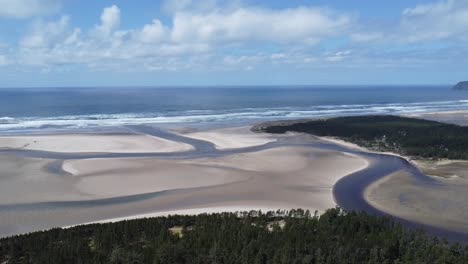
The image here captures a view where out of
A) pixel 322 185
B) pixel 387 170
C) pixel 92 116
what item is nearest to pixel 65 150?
pixel 322 185

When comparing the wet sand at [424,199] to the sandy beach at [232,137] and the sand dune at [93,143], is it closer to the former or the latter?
the sandy beach at [232,137]

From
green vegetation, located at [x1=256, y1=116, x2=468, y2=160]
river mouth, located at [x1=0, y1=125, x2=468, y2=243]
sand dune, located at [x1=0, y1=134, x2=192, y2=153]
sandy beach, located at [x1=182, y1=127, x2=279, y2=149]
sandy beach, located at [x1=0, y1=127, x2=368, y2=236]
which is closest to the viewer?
sandy beach, located at [x1=0, y1=127, x2=368, y2=236]

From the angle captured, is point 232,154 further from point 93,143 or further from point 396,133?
point 396,133

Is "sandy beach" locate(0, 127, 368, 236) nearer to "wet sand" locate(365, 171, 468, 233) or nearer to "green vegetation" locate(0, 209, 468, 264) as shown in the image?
"wet sand" locate(365, 171, 468, 233)

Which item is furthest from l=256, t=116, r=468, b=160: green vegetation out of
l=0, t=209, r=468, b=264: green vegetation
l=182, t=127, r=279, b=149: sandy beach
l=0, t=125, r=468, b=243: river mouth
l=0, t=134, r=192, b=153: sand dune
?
l=0, t=209, r=468, b=264: green vegetation

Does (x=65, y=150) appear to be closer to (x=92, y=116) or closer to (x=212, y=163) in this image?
(x=212, y=163)

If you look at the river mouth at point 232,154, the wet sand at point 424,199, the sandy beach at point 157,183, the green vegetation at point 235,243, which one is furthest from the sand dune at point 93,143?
the green vegetation at point 235,243

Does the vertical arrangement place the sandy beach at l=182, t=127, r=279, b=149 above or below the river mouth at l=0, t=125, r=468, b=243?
above
